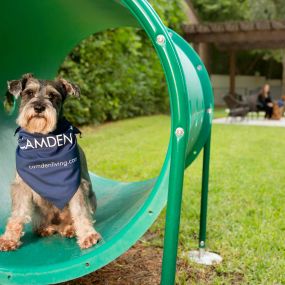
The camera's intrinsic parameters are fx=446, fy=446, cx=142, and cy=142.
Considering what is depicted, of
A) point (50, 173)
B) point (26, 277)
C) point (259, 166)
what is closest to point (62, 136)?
point (50, 173)

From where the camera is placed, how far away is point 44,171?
2779 millimetres

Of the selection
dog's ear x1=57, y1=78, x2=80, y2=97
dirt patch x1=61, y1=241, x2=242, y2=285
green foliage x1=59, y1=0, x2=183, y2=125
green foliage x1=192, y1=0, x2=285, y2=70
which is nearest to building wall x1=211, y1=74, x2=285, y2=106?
green foliage x1=192, y1=0, x2=285, y2=70

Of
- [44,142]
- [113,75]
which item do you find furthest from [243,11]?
[44,142]

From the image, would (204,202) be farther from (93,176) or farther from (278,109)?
(278,109)

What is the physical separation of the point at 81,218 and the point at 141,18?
1316mm

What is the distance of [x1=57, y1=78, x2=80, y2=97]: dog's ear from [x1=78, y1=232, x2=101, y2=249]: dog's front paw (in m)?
0.96

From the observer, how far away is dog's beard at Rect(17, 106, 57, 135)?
2.72 m

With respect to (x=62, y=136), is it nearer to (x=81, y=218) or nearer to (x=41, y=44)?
(x=81, y=218)

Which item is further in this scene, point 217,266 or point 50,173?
point 217,266

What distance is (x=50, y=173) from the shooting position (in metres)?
2.79

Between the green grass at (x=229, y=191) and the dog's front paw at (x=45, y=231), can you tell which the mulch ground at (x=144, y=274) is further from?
the dog's front paw at (x=45, y=231)

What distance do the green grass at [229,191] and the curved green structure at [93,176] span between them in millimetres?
393

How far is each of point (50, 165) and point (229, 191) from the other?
10.3 ft

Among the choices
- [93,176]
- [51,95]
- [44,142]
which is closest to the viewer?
[44,142]
